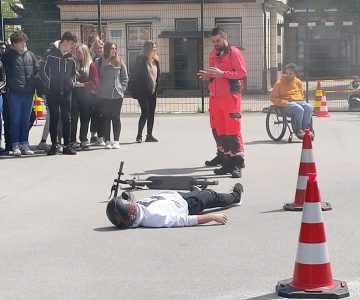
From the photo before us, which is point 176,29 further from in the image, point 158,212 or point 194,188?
point 158,212

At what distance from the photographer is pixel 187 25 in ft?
119

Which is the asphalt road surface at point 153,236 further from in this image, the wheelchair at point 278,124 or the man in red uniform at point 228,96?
the wheelchair at point 278,124

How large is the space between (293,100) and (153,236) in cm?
878

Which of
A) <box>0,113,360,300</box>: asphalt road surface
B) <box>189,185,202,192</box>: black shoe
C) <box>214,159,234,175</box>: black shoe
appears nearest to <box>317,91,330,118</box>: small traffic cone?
<box>0,113,360,300</box>: asphalt road surface

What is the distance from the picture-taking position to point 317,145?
16.0 m

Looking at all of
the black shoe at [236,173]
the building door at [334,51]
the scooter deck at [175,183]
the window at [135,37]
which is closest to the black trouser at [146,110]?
the black shoe at [236,173]

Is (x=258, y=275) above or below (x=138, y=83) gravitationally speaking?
below

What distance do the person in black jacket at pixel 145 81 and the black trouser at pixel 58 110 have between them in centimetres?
194

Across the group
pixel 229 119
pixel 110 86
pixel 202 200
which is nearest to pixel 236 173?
pixel 229 119

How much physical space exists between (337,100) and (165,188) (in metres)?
18.9

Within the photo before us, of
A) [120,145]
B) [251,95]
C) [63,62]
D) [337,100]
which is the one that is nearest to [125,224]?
[63,62]

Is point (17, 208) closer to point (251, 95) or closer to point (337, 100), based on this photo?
point (337, 100)

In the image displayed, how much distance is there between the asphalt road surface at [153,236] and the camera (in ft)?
22.2

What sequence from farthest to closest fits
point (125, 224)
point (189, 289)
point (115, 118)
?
point (115, 118) < point (125, 224) < point (189, 289)
